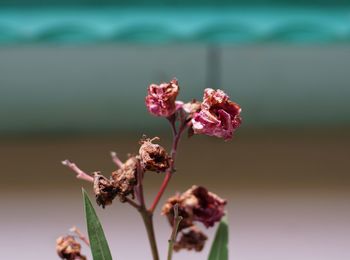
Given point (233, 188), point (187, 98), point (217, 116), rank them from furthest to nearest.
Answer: point (187, 98)
point (233, 188)
point (217, 116)

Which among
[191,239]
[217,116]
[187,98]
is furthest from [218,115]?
[187,98]

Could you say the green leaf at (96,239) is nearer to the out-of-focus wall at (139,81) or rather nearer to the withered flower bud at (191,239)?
the withered flower bud at (191,239)

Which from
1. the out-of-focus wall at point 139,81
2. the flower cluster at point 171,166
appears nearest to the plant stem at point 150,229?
the flower cluster at point 171,166

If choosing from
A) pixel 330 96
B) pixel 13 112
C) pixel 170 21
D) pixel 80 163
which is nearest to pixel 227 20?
pixel 170 21

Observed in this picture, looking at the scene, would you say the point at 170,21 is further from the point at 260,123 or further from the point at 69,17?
the point at 260,123

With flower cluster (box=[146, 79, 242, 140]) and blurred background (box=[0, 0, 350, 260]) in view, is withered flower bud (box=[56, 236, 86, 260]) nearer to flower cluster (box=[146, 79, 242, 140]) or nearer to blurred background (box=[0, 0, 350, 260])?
flower cluster (box=[146, 79, 242, 140])

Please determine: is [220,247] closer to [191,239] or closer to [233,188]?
[191,239]

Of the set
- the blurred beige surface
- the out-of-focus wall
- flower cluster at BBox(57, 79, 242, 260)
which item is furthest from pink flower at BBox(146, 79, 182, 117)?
the out-of-focus wall
